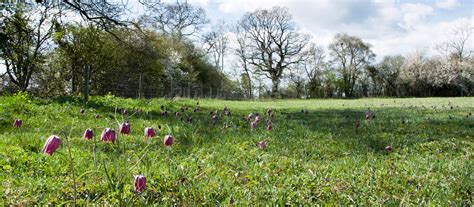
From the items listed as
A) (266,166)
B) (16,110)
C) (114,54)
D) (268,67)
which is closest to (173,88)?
(114,54)

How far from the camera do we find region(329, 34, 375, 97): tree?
58969 millimetres

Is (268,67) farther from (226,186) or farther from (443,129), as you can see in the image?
(226,186)

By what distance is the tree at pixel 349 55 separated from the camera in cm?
5897

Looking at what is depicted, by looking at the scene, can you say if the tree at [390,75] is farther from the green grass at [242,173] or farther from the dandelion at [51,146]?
the dandelion at [51,146]

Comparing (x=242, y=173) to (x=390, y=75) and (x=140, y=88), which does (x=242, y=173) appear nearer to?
(x=140, y=88)

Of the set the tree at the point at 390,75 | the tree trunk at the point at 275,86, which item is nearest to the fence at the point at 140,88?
the tree trunk at the point at 275,86

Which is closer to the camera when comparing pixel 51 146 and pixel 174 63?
pixel 51 146

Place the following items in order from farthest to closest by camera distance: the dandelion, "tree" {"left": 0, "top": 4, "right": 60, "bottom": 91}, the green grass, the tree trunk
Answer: the tree trunk
"tree" {"left": 0, "top": 4, "right": 60, "bottom": 91}
the green grass
the dandelion

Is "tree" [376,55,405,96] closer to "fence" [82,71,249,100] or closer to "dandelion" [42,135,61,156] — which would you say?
"fence" [82,71,249,100]

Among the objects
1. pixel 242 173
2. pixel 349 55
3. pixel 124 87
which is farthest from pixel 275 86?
pixel 242 173

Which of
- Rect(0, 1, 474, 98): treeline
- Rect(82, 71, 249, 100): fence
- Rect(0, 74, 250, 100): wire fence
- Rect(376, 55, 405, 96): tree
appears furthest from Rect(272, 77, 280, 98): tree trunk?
Rect(0, 74, 250, 100): wire fence

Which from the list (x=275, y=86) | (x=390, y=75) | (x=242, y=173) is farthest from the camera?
(x=390, y=75)

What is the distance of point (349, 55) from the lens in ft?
196

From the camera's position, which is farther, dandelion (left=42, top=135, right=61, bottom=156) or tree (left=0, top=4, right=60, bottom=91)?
tree (left=0, top=4, right=60, bottom=91)
